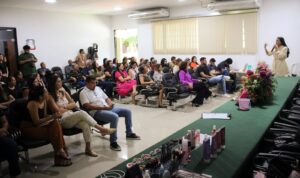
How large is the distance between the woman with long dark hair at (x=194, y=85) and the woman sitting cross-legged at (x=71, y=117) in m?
2.92

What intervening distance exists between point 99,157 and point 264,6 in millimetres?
7199

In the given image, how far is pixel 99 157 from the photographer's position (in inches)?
147

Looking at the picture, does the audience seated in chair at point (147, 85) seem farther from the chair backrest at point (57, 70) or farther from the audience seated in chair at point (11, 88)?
the chair backrest at point (57, 70)

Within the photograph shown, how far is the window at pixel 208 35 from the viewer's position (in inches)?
350

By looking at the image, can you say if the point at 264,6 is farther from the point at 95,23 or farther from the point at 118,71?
the point at 95,23

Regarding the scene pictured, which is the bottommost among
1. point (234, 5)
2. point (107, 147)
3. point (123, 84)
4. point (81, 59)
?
point (107, 147)

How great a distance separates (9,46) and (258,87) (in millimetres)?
8126

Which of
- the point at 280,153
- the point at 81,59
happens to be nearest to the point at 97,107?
the point at 280,153

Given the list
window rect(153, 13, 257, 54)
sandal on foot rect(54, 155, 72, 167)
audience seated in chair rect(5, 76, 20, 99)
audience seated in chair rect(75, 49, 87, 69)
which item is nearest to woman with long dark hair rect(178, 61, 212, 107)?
window rect(153, 13, 257, 54)

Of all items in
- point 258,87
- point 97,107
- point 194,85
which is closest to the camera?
point 258,87

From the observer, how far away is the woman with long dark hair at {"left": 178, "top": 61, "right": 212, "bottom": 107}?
6449mm

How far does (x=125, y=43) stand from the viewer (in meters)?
13.8

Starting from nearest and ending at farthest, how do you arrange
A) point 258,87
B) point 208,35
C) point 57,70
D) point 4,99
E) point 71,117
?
point 258,87
point 71,117
point 4,99
point 208,35
point 57,70

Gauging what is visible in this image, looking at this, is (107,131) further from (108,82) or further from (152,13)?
(152,13)
